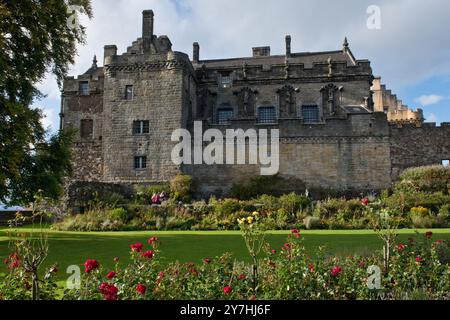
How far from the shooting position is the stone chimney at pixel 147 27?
105 feet

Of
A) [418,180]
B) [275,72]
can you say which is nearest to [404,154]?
[418,180]

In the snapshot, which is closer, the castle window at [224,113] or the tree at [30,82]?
the tree at [30,82]

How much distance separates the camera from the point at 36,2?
1538 centimetres

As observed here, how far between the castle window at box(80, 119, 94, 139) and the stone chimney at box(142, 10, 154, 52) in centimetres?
816

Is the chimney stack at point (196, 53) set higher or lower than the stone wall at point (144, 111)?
higher

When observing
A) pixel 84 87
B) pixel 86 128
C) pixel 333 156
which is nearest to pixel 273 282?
pixel 333 156

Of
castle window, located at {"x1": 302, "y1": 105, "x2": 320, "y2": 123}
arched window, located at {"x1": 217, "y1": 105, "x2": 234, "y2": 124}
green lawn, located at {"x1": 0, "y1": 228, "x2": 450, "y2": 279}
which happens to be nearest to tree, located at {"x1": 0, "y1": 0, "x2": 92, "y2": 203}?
green lawn, located at {"x1": 0, "y1": 228, "x2": 450, "y2": 279}

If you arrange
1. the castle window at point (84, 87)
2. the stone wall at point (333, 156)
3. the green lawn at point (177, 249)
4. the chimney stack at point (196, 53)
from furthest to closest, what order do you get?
the chimney stack at point (196, 53)
the castle window at point (84, 87)
the stone wall at point (333, 156)
the green lawn at point (177, 249)

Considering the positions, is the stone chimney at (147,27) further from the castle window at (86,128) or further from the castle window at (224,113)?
the castle window at (86,128)

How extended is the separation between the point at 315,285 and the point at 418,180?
23.0m

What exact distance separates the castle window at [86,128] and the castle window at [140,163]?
7.17 m

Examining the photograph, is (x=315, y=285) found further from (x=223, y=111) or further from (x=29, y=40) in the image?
(x=223, y=111)

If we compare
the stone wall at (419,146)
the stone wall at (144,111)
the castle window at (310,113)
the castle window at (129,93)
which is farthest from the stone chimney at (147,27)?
the stone wall at (419,146)

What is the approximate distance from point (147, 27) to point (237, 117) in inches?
398
